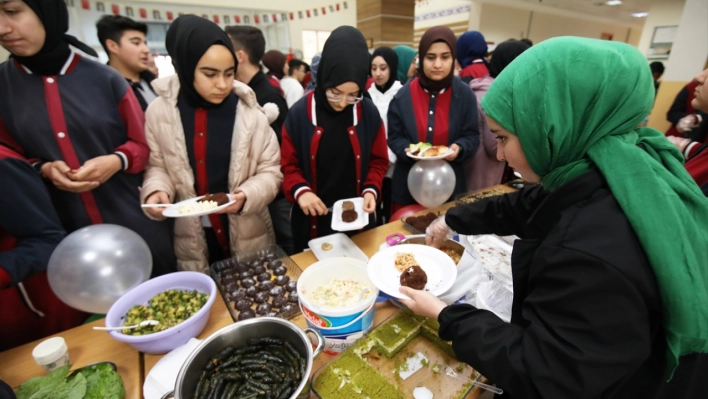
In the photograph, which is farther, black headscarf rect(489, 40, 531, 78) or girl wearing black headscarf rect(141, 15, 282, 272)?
black headscarf rect(489, 40, 531, 78)

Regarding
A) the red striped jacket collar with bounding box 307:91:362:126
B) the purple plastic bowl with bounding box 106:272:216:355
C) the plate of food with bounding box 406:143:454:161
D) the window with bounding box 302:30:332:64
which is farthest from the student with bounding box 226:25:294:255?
the window with bounding box 302:30:332:64

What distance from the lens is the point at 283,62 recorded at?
17.8 ft

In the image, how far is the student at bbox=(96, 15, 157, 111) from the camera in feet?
9.64

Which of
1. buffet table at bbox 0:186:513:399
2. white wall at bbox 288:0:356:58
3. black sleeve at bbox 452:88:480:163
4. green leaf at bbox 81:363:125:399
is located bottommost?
buffet table at bbox 0:186:513:399

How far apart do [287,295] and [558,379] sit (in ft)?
3.78

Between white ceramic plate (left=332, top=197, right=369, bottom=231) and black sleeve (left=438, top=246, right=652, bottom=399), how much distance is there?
0.98 meters

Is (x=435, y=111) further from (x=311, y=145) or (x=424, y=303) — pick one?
(x=424, y=303)

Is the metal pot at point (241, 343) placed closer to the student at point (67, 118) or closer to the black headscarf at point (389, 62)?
the student at point (67, 118)

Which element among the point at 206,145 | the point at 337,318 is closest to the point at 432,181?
the point at 337,318

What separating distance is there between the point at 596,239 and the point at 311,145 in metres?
1.72

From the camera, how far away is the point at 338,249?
188 cm

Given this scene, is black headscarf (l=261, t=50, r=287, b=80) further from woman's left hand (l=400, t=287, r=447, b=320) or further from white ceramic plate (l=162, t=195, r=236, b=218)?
woman's left hand (l=400, t=287, r=447, b=320)

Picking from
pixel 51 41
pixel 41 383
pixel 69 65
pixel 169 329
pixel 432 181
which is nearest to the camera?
pixel 41 383

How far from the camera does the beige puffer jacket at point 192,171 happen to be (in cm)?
190
